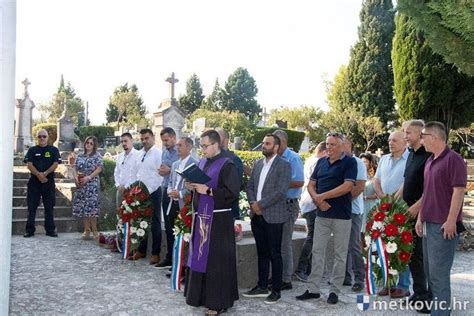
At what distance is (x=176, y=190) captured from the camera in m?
6.21

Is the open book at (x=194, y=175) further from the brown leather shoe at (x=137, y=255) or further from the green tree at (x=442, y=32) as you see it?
the green tree at (x=442, y=32)

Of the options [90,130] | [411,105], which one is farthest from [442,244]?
[90,130]

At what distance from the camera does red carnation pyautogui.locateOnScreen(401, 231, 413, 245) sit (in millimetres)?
5152

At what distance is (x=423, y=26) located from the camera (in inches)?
252

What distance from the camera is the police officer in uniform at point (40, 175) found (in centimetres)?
852

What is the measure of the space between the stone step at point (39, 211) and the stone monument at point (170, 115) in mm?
6222

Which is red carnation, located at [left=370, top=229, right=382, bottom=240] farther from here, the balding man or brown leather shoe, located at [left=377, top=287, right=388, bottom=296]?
brown leather shoe, located at [left=377, top=287, right=388, bottom=296]

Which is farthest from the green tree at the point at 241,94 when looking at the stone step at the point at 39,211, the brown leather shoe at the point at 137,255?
the brown leather shoe at the point at 137,255

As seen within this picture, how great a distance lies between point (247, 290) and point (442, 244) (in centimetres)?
236

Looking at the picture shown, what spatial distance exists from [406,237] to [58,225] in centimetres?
685

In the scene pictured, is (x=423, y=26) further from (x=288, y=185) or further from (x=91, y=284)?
(x=91, y=284)

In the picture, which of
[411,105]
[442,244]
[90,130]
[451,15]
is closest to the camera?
[442,244]

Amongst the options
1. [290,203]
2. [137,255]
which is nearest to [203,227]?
[290,203]

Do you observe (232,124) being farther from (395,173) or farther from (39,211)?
(395,173)
